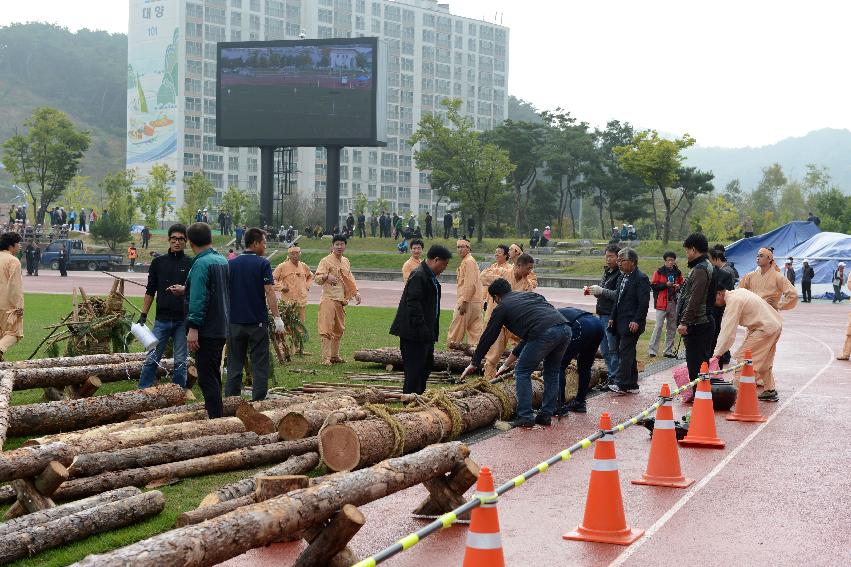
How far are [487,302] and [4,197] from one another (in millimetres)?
148098

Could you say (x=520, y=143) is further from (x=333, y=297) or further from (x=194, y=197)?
(x=333, y=297)

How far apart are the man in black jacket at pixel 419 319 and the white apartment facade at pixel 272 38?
358 feet

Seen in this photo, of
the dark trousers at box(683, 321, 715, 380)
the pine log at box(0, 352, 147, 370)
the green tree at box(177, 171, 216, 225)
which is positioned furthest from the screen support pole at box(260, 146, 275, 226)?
the dark trousers at box(683, 321, 715, 380)

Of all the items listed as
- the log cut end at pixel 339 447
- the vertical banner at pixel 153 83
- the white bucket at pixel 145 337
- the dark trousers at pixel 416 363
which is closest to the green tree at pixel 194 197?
the vertical banner at pixel 153 83

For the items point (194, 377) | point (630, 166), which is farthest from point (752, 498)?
point (630, 166)

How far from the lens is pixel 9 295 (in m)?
13.6

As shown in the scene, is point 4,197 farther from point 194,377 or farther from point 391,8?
point 194,377

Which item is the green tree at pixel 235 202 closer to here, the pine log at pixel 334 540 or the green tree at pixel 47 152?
the green tree at pixel 47 152

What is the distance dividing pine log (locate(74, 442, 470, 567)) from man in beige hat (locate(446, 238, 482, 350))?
35.0 ft

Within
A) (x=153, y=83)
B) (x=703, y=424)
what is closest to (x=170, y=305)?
(x=703, y=424)

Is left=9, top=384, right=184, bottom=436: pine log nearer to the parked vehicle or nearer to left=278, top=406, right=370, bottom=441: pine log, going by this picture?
left=278, top=406, right=370, bottom=441: pine log

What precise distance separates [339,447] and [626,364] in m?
6.92

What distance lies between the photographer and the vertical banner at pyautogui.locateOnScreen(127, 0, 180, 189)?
13025 centimetres

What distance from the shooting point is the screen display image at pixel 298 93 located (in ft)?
213
